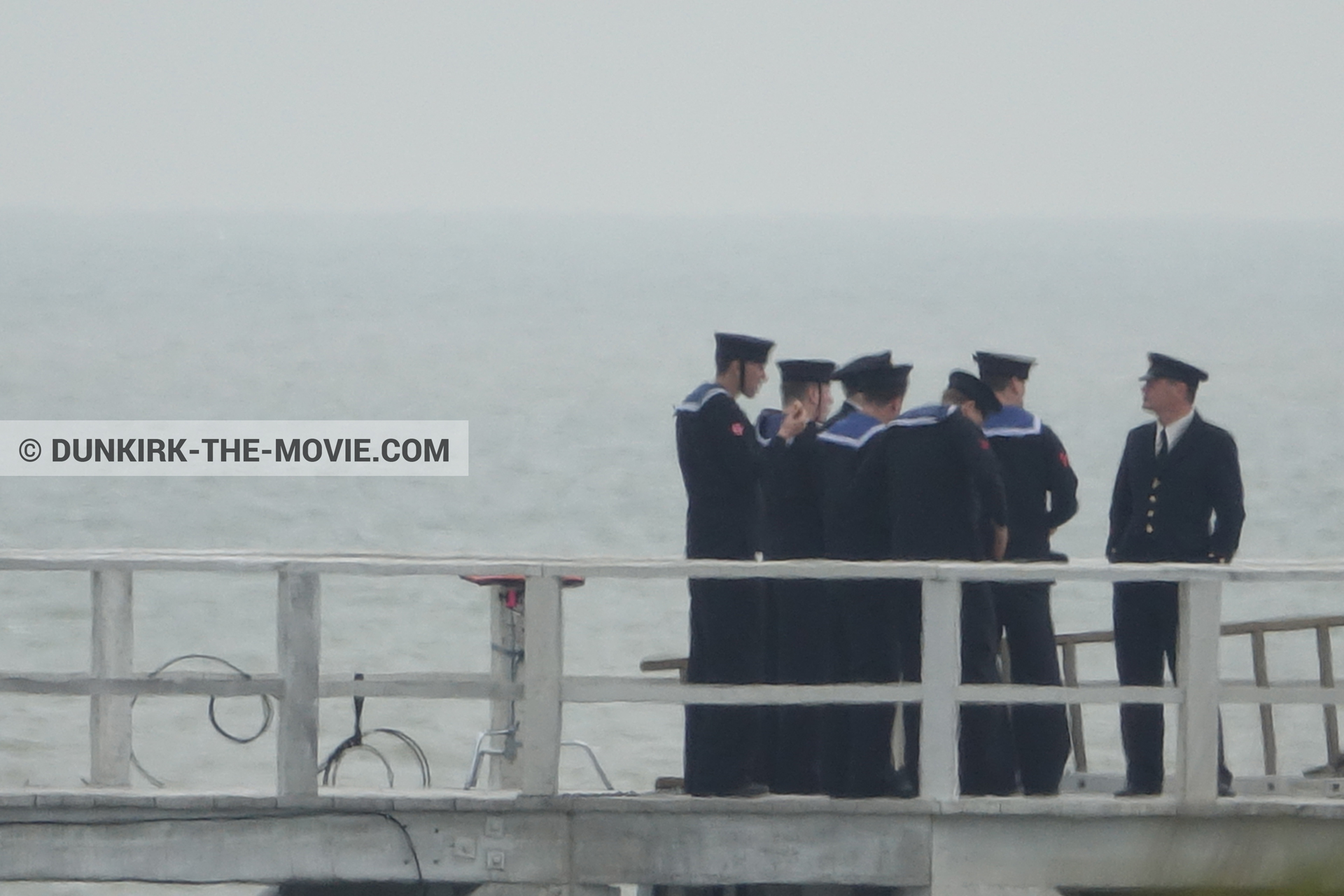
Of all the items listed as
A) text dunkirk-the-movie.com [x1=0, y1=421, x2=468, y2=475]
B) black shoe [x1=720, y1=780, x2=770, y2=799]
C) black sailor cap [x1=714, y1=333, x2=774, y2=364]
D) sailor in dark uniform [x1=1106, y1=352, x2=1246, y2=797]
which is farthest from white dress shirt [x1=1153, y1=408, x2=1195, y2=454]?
text dunkirk-the-movie.com [x1=0, y1=421, x2=468, y2=475]

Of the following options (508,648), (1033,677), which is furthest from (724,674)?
(1033,677)

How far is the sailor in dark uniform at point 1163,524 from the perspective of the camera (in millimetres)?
7273

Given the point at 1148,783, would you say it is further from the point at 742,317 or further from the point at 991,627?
the point at 742,317

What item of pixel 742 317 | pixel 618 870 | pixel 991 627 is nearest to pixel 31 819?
pixel 618 870

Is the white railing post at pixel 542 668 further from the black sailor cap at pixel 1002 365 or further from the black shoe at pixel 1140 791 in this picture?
the black shoe at pixel 1140 791

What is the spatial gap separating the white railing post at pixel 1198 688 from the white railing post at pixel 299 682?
8.71 ft

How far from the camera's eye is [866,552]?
7.26m

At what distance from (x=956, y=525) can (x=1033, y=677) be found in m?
0.59

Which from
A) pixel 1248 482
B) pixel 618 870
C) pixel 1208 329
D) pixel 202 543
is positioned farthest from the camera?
pixel 1208 329

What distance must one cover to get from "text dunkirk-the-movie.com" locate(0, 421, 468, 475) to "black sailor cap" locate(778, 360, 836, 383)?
127ft

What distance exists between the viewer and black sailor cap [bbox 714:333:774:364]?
23.2 feet

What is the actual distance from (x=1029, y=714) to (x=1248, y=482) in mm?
38071

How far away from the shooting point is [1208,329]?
101m

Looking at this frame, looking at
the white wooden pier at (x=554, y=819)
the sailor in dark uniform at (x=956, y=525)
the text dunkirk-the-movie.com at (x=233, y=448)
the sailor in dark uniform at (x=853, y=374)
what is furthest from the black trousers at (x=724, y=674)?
the text dunkirk-the-movie.com at (x=233, y=448)
